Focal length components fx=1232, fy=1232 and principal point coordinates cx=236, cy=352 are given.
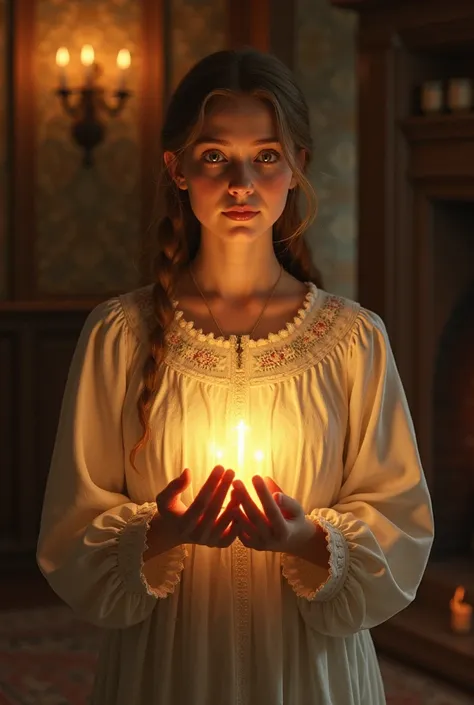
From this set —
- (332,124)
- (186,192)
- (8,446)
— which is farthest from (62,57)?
(186,192)

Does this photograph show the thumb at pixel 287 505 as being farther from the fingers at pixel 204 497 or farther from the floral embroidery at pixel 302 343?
the floral embroidery at pixel 302 343

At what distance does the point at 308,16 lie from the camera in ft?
16.4

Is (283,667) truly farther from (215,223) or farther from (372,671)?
(215,223)

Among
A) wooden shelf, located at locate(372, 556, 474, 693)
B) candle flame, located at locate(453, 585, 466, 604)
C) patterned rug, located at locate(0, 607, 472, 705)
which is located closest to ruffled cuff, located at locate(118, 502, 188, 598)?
patterned rug, located at locate(0, 607, 472, 705)

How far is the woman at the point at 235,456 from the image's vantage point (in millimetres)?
1658

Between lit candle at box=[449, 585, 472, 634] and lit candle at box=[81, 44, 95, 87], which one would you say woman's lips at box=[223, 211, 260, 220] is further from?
lit candle at box=[81, 44, 95, 87]

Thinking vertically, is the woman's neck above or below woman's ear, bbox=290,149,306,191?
below

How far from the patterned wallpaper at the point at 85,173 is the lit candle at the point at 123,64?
81mm

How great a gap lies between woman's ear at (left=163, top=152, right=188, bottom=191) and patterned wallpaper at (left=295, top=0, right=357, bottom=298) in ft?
10.8

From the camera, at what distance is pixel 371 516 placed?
5.58 feet

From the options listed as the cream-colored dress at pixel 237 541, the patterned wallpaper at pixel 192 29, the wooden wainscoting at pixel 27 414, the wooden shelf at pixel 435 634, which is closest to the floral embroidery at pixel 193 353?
the cream-colored dress at pixel 237 541

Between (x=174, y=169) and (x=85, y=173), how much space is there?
10.9 feet

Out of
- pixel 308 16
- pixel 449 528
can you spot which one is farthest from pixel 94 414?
pixel 308 16

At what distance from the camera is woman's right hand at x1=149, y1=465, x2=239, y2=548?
153 cm
